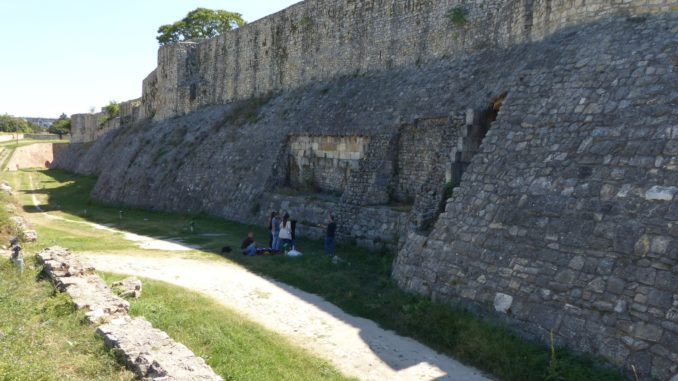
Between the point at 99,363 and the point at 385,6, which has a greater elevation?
the point at 385,6

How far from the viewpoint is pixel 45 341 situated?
27.2 feet

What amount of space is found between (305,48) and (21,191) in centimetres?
2253

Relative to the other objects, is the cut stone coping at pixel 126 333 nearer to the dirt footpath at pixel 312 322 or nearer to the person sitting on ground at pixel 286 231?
the dirt footpath at pixel 312 322

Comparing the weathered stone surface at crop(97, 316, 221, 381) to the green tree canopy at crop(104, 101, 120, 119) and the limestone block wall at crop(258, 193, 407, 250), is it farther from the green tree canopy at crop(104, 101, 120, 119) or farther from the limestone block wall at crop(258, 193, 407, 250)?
the green tree canopy at crop(104, 101, 120, 119)

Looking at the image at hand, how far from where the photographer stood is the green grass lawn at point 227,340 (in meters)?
7.74

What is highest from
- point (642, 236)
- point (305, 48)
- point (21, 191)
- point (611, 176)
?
point (305, 48)

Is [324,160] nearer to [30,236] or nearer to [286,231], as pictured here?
[286,231]

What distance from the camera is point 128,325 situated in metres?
8.61

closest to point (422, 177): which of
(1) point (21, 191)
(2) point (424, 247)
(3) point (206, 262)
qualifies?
(2) point (424, 247)

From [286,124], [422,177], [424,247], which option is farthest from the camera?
[286,124]

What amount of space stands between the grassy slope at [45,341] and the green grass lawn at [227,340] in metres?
1.20

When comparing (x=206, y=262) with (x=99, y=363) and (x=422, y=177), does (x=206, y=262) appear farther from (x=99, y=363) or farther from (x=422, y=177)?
(x=99, y=363)

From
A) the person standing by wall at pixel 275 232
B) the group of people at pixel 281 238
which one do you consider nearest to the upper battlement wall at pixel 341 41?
the group of people at pixel 281 238

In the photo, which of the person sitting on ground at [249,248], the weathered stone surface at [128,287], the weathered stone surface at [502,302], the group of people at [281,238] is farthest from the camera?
the person sitting on ground at [249,248]
